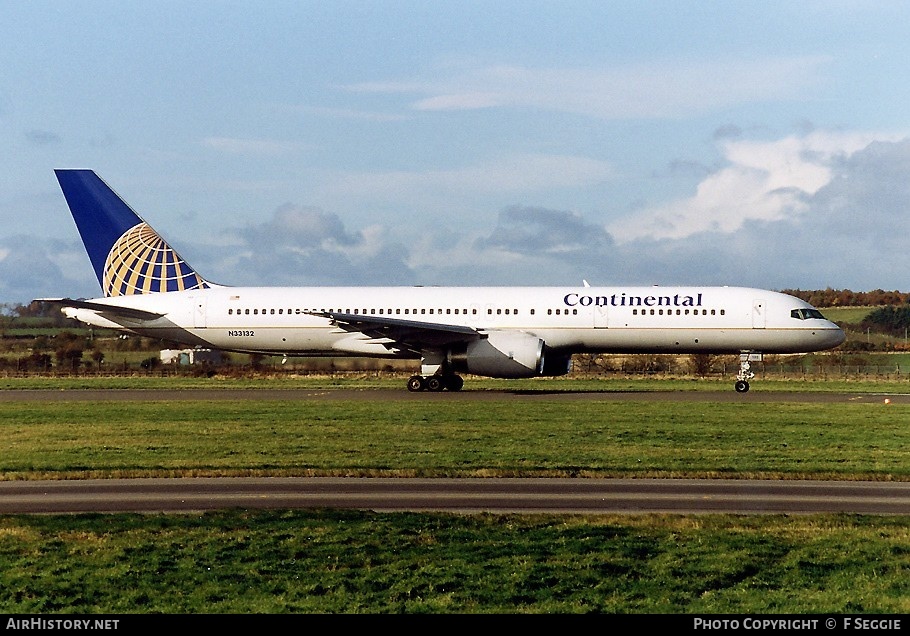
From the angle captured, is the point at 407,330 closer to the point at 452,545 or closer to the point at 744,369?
the point at 744,369

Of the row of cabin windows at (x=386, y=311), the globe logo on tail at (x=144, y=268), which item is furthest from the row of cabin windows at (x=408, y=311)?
the globe logo on tail at (x=144, y=268)

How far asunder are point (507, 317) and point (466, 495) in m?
27.1

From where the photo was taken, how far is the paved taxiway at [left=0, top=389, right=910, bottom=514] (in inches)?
645

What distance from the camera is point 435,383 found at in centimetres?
4341

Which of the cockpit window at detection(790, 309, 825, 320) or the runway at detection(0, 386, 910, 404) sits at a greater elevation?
the cockpit window at detection(790, 309, 825, 320)

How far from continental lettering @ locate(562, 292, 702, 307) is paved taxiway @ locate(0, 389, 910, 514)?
77.3 feet

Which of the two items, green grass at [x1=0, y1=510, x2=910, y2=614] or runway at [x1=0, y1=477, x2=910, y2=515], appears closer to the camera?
green grass at [x1=0, y1=510, x2=910, y2=614]

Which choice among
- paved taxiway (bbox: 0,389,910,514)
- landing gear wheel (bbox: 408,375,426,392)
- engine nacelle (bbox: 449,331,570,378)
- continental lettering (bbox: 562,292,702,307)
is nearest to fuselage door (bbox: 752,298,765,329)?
continental lettering (bbox: 562,292,702,307)

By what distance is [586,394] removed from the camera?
41.7 m

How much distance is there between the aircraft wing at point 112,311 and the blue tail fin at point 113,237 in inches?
78.6

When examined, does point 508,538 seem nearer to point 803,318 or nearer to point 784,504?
point 784,504

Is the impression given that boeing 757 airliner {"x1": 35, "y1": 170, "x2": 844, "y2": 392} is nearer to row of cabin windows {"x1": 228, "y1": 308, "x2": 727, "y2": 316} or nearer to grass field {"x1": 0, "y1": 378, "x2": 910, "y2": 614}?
row of cabin windows {"x1": 228, "y1": 308, "x2": 727, "y2": 316}
